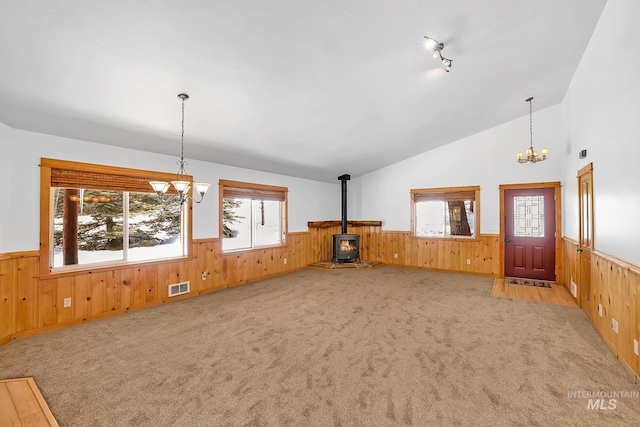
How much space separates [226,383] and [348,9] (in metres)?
3.14

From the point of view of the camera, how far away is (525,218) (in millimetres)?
5887

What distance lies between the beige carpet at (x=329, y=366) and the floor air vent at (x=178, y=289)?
0.30 meters

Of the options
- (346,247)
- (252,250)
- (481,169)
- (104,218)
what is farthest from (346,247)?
(104,218)

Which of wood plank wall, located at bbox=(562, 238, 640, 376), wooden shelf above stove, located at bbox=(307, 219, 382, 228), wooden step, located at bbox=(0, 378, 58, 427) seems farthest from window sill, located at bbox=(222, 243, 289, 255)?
wood plank wall, located at bbox=(562, 238, 640, 376)

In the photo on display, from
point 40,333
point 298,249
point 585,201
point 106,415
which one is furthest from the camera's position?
point 298,249

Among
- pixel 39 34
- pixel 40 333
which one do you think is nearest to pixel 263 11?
pixel 39 34

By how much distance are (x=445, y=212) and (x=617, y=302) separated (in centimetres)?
425

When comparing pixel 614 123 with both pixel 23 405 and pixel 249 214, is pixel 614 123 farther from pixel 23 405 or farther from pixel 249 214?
pixel 23 405

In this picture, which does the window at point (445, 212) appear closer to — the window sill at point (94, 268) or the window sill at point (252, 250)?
the window sill at point (252, 250)

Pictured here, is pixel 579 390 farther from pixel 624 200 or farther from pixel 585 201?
pixel 585 201

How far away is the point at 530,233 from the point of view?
19.2ft

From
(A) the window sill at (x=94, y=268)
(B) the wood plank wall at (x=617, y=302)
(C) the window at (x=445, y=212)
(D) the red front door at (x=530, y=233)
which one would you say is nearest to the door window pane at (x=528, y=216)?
(D) the red front door at (x=530, y=233)

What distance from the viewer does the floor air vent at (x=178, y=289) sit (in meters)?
4.51

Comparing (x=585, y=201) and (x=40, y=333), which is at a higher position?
(x=585, y=201)
